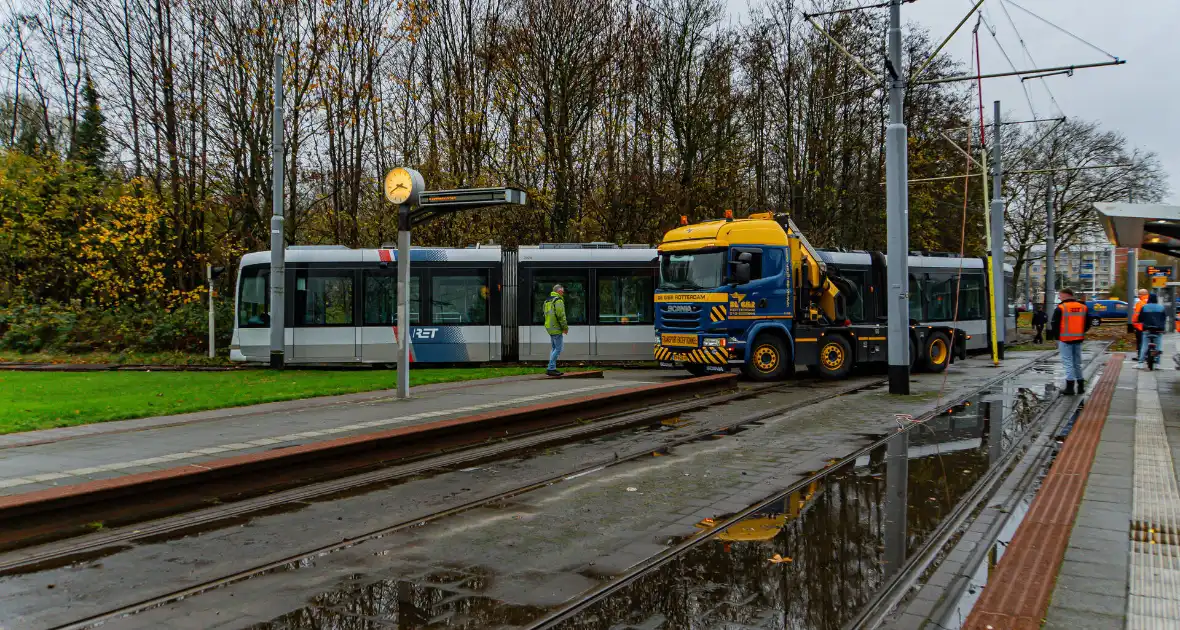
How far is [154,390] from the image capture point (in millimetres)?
14781

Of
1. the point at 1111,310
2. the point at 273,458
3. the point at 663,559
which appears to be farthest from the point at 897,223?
the point at 1111,310

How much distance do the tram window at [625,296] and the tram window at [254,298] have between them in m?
8.38

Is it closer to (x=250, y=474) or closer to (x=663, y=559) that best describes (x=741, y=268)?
(x=250, y=474)

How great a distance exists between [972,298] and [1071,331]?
1154 cm

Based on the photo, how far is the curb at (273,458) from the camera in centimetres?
625

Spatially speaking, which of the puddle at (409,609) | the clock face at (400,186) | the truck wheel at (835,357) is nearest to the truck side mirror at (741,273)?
the truck wheel at (835,357)

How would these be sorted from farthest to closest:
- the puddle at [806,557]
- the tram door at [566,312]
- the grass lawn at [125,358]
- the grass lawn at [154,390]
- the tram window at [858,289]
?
the tram window at [858,289]
the grass lawn at [125,358]
the tram door at [566,312]
the grass lawn at [154,390]
the puddle at [806,557]

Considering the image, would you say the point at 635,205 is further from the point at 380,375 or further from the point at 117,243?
the point at 117,243

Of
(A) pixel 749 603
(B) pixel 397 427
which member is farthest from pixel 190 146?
(A) pixel 749 603

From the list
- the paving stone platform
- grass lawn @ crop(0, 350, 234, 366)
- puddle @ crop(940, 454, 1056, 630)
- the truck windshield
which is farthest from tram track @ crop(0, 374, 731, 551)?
grass lawn @ crop(0, 350, 234, 366)

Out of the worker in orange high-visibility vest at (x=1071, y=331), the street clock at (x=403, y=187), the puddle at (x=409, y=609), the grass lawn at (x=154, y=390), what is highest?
the street clock at (x=403, y=187)

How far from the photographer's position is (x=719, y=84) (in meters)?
30.7

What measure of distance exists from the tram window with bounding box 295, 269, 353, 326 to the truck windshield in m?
7.97

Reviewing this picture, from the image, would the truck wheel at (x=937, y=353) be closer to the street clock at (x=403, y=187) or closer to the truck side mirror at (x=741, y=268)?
the truck side mirror at (x=741, y=268)
